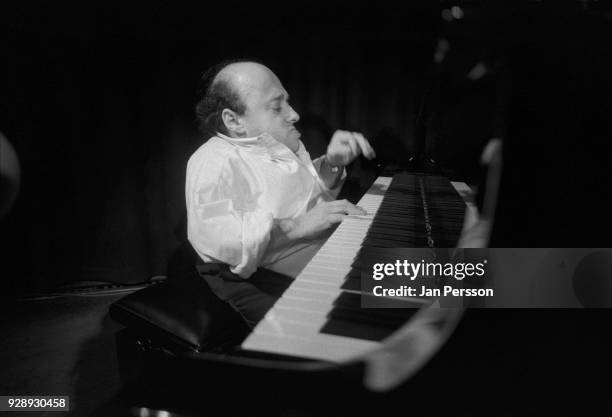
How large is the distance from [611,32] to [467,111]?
41 cm

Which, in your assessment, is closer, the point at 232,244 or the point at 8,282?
the point at 232,244

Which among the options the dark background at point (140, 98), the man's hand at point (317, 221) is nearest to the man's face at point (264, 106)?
the man's hand at point (317, 221)

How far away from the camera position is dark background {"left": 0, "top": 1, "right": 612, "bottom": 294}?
7.59ft

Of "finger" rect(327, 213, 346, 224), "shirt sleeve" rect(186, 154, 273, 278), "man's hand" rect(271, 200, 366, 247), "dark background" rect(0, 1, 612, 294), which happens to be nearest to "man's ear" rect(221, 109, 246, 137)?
"shirt sleeve" rect(186, 154, 273, 278)

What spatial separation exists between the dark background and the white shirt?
0.73 metres

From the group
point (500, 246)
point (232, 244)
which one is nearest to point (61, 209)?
point (232, 244)

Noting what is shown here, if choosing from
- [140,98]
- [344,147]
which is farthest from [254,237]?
[140,98]

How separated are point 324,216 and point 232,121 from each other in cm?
54

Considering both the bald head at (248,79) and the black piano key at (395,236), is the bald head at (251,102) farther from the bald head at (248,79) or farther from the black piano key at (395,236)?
the black piano key at (395,236)

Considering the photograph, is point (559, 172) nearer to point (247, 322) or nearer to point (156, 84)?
point (247, 322)

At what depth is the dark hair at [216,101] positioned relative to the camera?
1485mm

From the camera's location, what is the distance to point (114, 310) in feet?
3.99

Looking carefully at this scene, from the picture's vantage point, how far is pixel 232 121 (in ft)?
4.97

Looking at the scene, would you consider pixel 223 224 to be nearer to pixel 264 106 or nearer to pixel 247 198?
pixel 247 198
